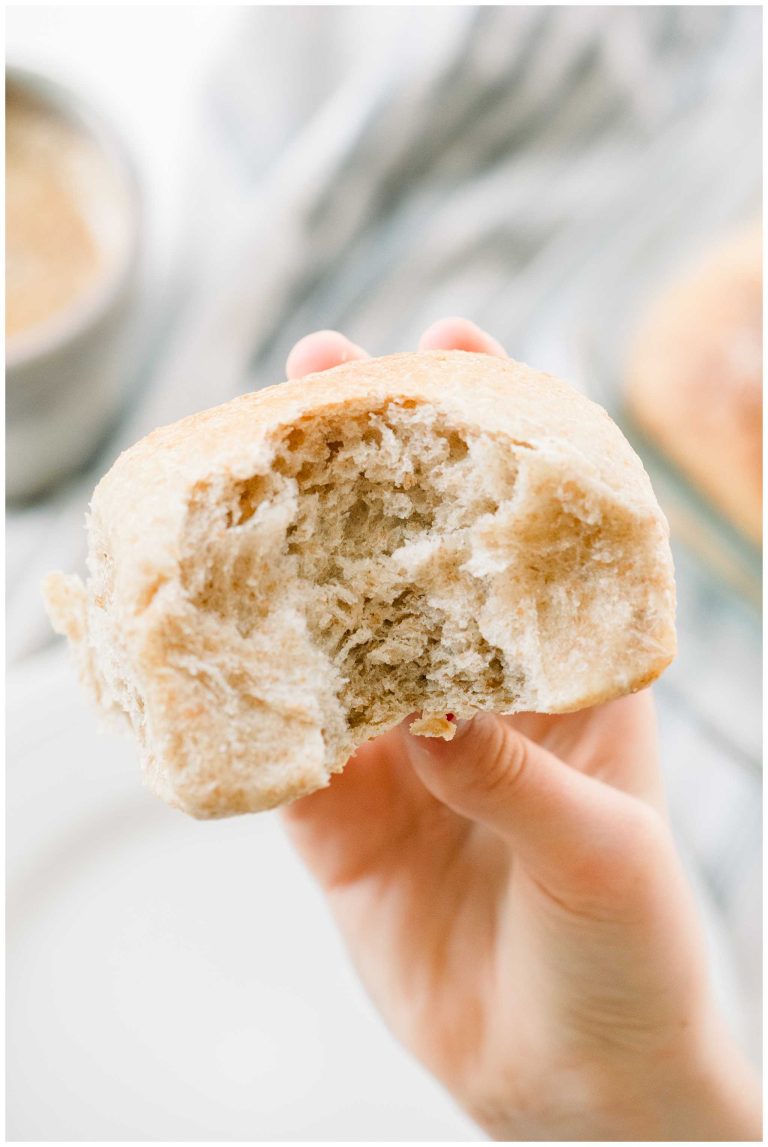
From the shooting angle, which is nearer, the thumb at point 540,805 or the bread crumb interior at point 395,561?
the bread crumb interior at point 395,561

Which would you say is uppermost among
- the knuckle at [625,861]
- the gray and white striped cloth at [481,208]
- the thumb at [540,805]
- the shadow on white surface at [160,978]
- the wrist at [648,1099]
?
the gray and white striped cloth at [481,208]

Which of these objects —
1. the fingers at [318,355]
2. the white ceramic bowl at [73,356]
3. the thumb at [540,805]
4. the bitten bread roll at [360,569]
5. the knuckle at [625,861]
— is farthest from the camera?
the white ceramic bowl at [73,356]

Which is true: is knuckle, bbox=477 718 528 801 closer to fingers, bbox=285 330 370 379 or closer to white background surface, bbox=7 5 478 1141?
fingers, bbox=285 330 370 379

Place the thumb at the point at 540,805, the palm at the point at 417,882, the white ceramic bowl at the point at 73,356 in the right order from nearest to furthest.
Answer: the thumb at the point at 540,805
the palm at the point at 417,882
the white ceramic bowl at the point at 73,356

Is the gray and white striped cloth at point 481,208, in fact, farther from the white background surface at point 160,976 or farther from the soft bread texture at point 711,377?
the white background surface at point 160,976

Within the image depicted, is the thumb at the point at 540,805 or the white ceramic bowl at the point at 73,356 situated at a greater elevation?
the white ceramic bowl at the point at 73,356

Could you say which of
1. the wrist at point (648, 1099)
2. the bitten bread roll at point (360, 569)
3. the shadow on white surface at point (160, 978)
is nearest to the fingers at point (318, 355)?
the bitten bread roll at point (360, 569)

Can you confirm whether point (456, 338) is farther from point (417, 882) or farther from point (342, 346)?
point (417, 882)
